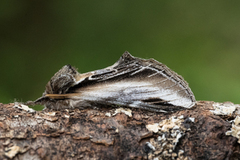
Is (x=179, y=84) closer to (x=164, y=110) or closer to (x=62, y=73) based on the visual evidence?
(x=164, y=110)

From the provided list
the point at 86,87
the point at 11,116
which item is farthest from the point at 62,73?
the point at 11,116

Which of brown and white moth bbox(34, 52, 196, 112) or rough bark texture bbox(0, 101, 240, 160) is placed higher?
brown and white moth bbox(34, 52, 196, 112)

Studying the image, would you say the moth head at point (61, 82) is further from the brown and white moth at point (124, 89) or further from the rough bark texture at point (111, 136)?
the rough bark texture at point (111, 136)

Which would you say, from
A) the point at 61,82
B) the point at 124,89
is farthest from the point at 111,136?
the point at 61,82

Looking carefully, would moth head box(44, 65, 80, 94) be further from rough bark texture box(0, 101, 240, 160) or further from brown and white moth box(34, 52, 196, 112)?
rough bark texture box(0, 101, 240, 160)

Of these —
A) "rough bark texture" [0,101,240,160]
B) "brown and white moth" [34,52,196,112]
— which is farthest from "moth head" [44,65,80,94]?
"rough bark texture" [0,101,240,160]
